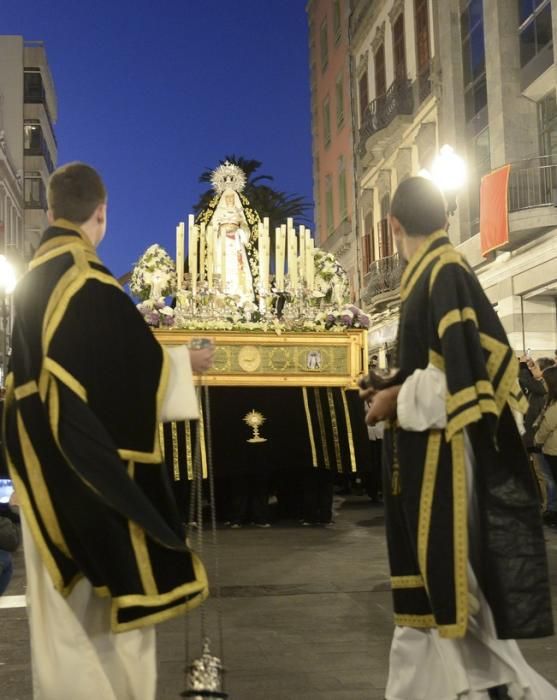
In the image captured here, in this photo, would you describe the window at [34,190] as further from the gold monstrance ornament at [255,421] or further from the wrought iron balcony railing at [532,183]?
the gold monstrance ornament at [255,421]

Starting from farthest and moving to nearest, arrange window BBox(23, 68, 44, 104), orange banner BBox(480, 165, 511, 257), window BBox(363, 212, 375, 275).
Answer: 1. window BBox(23, 68, 44, 104)
2. window BBox(363, 212, 375, 275)
3. orange banner BBox(480, 165, 511, 257)

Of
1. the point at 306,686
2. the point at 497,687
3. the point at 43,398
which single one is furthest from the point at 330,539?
the point at 43,398

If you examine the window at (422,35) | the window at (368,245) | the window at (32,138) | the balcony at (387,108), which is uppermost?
the window at (32,138)

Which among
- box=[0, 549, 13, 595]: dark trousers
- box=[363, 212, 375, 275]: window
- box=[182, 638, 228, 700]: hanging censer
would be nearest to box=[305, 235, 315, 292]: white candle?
box=[0, 549, 13, 595]: dark trousers

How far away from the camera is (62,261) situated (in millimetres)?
3598

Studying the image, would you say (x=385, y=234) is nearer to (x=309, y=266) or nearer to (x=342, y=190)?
(x=342, y=190)

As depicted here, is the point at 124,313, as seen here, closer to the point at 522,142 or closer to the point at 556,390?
the point at 556,390

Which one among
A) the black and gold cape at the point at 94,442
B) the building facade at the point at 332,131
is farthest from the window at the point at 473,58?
the black and gold cape at the point at 94,442

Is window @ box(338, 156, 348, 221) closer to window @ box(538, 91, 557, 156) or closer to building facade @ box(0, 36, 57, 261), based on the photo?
window @ box(538, 91, 557, 156)

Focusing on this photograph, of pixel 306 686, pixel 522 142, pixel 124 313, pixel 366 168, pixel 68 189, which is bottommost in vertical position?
pixel 306 686

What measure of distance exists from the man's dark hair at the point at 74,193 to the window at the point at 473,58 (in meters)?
20.3

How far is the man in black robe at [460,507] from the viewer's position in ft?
12.2

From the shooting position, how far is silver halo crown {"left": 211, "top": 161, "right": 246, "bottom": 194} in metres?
12.1

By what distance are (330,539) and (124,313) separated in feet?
22.3
